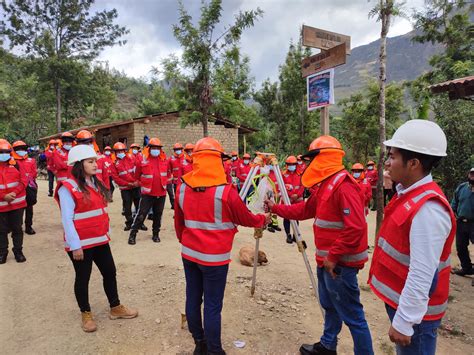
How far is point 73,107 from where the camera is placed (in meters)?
29.4

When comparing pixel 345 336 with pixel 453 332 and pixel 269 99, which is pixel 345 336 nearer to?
pixel 453 332

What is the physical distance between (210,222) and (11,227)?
4.59m

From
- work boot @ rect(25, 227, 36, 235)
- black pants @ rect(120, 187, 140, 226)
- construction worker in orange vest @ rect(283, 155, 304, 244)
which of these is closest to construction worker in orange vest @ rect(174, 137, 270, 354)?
construction worker in orange vest @ rect(283, 155, 304, 244)

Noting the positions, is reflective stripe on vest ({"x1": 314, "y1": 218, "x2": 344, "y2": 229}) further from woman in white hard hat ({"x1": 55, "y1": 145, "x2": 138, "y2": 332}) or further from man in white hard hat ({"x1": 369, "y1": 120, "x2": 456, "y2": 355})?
woman in white hard hat ({"x1": 55, "y1": 145, "x2": 138, "y2": 332})

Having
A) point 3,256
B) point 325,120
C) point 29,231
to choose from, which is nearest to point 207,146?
point 325,120

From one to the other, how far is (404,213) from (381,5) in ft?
18.1

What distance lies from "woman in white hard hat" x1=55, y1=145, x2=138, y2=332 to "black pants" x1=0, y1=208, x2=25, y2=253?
9.40ft

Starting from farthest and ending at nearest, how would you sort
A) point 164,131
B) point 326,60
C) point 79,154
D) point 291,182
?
point 164,131 → point 291,182 → point 326,60 → point 79,154

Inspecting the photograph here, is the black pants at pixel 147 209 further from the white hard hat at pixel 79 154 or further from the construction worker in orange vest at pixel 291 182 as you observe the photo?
the white hard hat at pixel 79 154

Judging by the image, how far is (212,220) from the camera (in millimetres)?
2766

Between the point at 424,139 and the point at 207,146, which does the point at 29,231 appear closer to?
the point at 207,146

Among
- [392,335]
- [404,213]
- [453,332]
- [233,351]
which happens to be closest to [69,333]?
[233,351]

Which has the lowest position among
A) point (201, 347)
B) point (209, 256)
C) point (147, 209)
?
point (201, 347)

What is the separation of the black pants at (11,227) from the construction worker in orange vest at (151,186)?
1.88m
